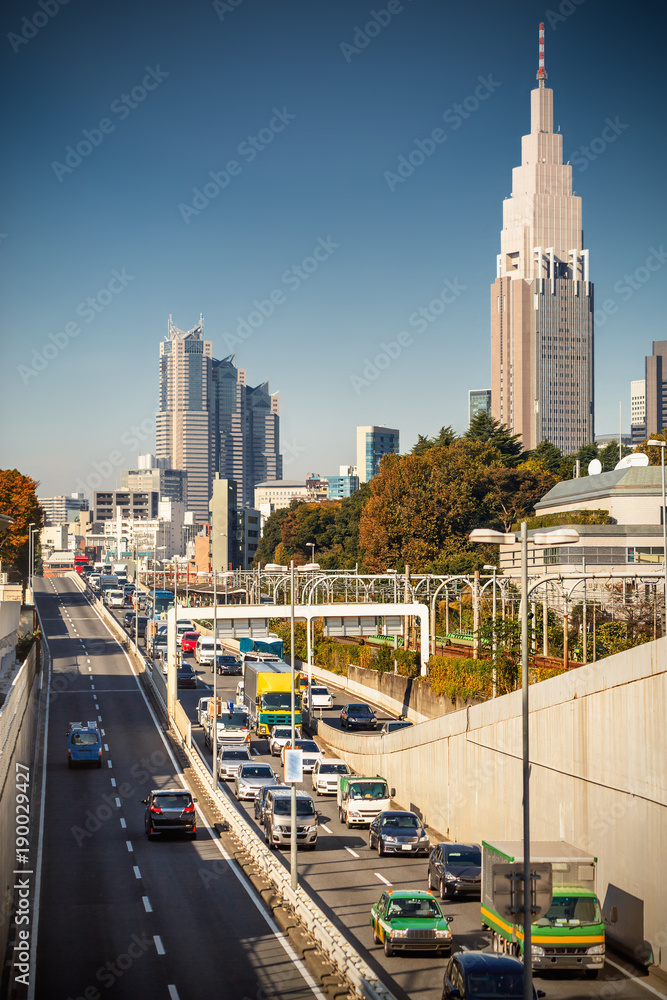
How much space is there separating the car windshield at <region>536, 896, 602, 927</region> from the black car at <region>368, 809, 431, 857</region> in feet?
39.9

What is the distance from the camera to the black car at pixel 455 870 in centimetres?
2877

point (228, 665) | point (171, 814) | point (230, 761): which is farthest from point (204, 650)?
point (171, 814)

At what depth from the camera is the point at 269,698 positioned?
194ft

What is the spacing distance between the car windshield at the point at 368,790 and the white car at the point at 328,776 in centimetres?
529

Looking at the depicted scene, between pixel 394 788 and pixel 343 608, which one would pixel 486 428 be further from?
pixel 394 788

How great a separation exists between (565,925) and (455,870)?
21.2 feet

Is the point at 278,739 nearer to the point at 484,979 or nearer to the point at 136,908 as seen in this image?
the point at 136,908

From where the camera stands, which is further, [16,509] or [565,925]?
[16,509]

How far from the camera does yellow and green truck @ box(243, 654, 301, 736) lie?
59.0 m

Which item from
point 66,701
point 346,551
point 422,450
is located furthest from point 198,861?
point 346,551

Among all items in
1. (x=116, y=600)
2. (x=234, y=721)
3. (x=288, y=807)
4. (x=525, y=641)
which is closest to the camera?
(x=525, y=641)

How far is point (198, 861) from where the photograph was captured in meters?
33.9

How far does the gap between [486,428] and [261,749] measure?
92.9 m

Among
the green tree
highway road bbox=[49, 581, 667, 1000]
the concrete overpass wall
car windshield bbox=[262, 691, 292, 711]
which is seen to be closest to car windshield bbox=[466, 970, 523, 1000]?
highway road bbox=[49, 581, 667, 1000]
